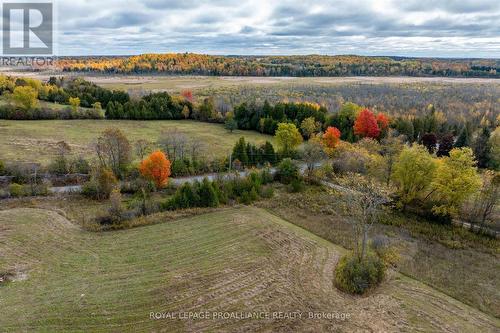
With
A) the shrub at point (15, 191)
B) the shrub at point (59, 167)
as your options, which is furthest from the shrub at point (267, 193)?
the shrub at point (15, 191)

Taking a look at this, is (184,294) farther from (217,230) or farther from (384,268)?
(384,268)

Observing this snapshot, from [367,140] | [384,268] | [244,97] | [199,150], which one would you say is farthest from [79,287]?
[244,97]

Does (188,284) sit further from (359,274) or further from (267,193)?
(267,193)

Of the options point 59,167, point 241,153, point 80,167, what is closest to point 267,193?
point 241,153

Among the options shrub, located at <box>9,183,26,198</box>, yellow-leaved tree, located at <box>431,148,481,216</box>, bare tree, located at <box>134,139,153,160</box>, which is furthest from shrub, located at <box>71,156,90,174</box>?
yellow-leaved tree, located at <box>431,148,481,216</box>

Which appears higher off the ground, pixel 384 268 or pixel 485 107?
pixel 485 107

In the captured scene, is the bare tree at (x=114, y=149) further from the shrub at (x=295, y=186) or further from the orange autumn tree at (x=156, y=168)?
the shrub at (x=295, y=186)
